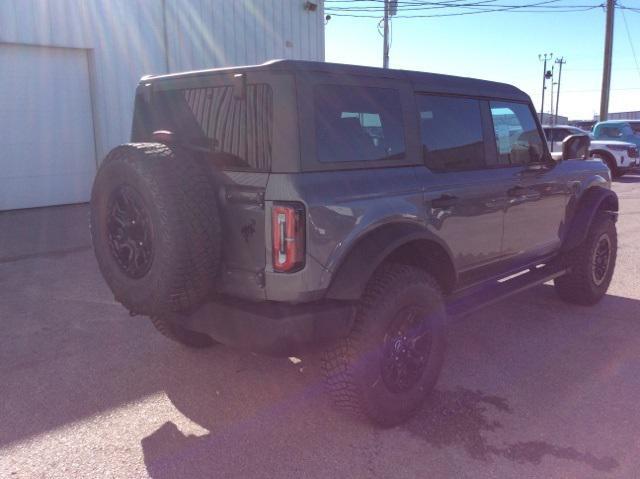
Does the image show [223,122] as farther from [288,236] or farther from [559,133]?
[559,133]

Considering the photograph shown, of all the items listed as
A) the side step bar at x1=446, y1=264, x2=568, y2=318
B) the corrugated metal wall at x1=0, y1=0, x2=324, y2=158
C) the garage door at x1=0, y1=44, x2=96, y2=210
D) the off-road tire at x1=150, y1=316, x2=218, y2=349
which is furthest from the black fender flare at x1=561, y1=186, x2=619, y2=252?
the garage door at x1=0, y1=44, x2=96, y2=210

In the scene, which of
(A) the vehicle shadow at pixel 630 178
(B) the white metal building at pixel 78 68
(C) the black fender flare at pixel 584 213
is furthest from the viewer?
(A) the vehicle shadow at pixel 630 178

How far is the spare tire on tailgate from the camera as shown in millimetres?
2779

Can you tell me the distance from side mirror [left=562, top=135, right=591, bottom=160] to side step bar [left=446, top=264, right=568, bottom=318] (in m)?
1.04

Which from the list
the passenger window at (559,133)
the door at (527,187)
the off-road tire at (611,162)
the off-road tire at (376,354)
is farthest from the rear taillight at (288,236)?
the passenger window at (559,133)

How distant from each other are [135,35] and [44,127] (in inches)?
98.7

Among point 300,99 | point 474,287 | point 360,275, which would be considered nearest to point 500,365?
point 474,287

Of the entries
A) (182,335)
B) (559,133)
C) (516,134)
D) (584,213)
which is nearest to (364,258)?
(182,335)

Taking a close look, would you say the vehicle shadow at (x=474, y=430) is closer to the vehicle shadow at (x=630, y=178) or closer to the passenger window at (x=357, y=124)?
the passenger window at (x=357, y=124)

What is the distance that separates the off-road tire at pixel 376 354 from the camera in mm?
3002

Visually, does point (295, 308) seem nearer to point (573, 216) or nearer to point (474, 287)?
point (474, 287)

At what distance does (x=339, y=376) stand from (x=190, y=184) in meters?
1.24

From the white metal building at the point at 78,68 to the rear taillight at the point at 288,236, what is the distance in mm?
8955

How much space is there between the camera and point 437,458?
2.91m
